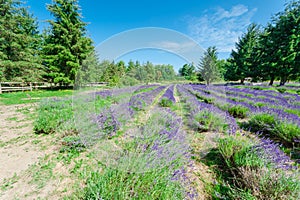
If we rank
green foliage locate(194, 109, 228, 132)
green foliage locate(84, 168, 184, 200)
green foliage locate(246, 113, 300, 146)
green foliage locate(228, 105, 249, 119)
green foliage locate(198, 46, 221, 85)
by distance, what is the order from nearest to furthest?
1. green foliage locate(84, 168, 184, 200)
2. green foliage locate(246, 113, 300, 146)
3. green foliage locate(194, 109, 228, 132)
4. green foliage locate(228, 105, 249, 119)
5. green foliage locate(198, 46, 221, 85)

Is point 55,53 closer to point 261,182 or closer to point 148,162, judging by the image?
point 148,162

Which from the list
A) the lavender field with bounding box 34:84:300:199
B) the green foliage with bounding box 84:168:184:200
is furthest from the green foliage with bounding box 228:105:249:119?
the green foliage with bounding box 84:168:184:200

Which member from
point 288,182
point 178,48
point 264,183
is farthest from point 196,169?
point 178,48

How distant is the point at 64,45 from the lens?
17.5 meters

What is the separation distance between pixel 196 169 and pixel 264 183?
898 mm

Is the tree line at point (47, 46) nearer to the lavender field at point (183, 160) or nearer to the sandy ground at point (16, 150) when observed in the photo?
the sandy ground at point (16, 150)

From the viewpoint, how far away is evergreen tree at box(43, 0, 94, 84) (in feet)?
55.5

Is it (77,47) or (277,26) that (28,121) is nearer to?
(77,47)

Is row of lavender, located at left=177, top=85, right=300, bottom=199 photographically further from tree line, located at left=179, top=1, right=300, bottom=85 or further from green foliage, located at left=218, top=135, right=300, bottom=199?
tree line, located at left=179, top=1, right=300, bottom=85

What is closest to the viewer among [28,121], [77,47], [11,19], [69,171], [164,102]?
[69,171]

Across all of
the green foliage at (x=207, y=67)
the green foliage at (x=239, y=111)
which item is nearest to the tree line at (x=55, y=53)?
the green foliage at (x=207, y=67)

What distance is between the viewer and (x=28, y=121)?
443 centimetres

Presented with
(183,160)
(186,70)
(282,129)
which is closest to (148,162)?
(183,160)

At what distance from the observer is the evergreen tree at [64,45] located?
1692 centimetres
